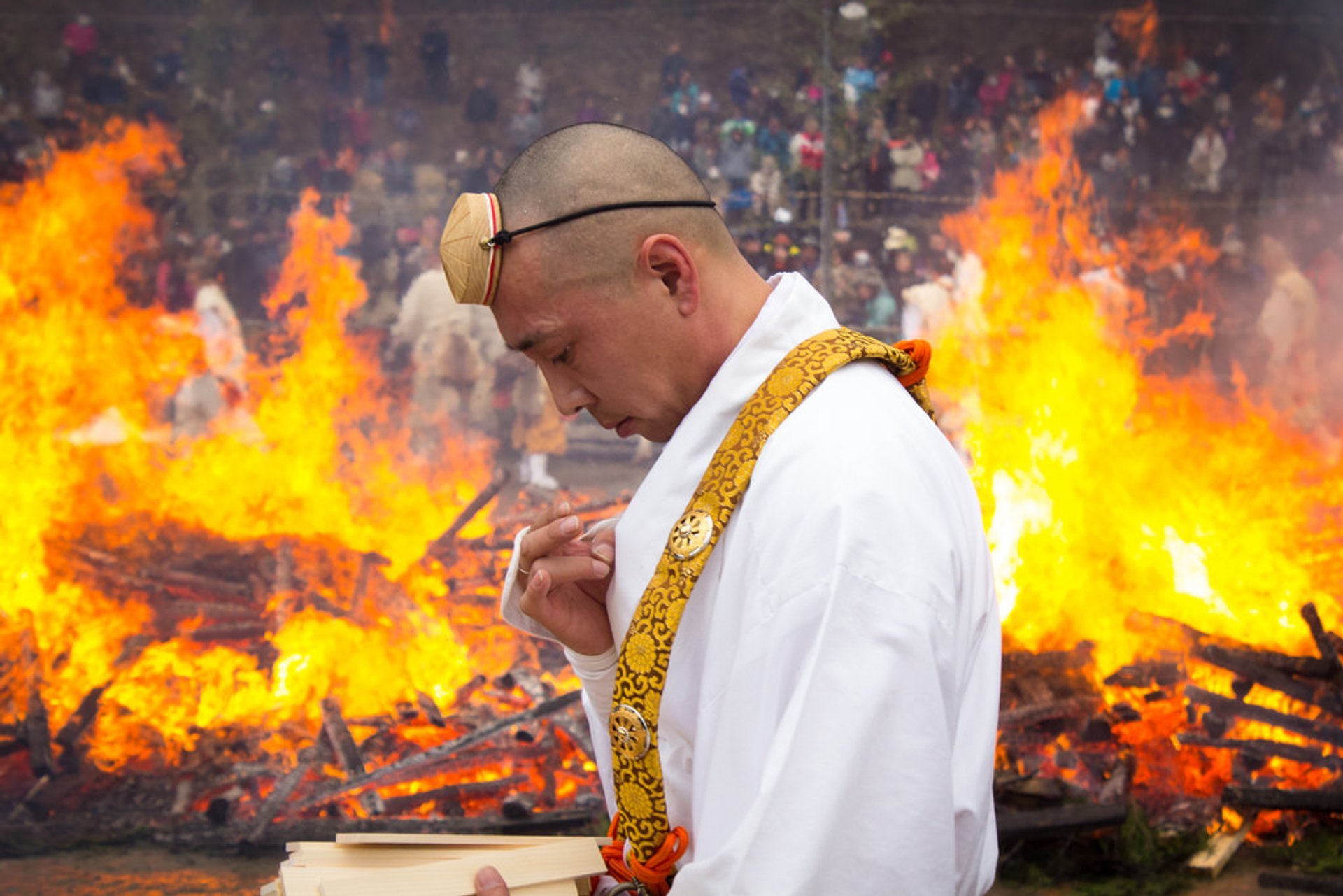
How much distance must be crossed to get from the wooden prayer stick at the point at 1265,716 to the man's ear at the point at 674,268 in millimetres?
5831

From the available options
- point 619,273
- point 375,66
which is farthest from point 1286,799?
point 375,66

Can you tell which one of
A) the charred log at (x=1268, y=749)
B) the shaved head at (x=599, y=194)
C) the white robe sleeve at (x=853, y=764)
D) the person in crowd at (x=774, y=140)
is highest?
the person in crowd at (x=774, y=140)

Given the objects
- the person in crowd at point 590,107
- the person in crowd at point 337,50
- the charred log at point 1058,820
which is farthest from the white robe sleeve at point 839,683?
the person in crowd at point 337,50

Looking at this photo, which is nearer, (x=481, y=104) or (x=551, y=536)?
(x=551, y=536)

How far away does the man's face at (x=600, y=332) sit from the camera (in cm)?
190

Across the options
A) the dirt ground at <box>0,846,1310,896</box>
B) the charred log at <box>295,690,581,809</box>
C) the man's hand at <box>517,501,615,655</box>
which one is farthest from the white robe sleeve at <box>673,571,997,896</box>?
the charred log at <box>295,690,581,809</box>

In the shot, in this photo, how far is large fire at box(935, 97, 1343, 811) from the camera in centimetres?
682

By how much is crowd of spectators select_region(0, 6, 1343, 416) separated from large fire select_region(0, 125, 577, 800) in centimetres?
23

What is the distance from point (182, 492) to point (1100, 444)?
5582 mm

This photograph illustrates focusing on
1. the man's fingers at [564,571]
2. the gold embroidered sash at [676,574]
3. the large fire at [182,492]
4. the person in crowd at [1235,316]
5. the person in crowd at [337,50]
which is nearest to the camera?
the gold embroidered sash at [676,574]

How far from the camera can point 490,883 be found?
1.80 meters

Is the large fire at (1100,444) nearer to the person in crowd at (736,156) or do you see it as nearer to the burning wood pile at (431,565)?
the burning wood pile at (431,565)

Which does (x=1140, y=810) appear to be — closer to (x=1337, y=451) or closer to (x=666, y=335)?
(x=1337, y=451)

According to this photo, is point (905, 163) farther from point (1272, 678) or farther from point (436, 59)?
point (1272, 678)
